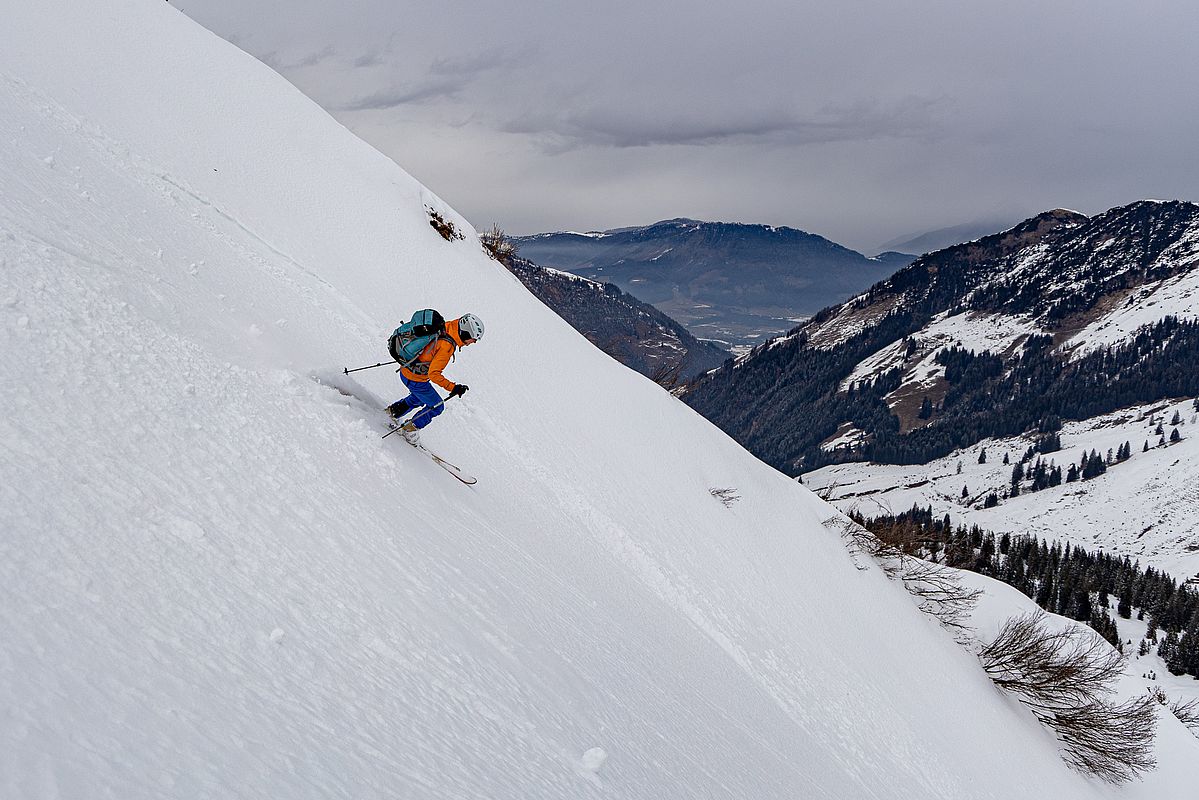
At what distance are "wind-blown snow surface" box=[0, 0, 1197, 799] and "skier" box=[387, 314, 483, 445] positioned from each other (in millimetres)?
631

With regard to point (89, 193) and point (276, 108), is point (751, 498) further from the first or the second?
point (276, 108)

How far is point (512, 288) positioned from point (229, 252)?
9.95 meters

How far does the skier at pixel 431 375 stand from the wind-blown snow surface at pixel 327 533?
631mm

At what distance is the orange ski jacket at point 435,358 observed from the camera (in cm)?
878

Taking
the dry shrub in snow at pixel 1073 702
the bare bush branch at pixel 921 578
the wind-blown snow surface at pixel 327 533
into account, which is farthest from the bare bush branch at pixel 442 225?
the dry shrub in snow at pixel 1073 702

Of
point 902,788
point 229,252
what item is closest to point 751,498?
point 902,788

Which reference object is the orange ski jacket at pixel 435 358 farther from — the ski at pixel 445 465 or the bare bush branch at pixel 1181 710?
the bare bush branch at pixel 1181 710

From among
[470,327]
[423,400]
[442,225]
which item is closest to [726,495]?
[442,225]

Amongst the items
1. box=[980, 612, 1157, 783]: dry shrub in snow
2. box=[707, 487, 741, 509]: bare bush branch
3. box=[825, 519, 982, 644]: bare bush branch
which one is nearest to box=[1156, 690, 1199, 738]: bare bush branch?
box=[980, 612, 1157, 783]: dry shrub in snow

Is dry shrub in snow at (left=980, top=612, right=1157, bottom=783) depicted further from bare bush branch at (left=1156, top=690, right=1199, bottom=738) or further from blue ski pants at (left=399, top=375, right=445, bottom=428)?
blue ski pants at (left=399, top=375, right=445, bottom=428)

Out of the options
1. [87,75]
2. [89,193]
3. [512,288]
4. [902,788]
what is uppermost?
[512,288]

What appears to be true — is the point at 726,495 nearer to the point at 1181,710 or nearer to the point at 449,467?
the point at 449,467

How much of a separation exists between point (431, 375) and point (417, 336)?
683mm

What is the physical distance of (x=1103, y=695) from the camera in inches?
1112
